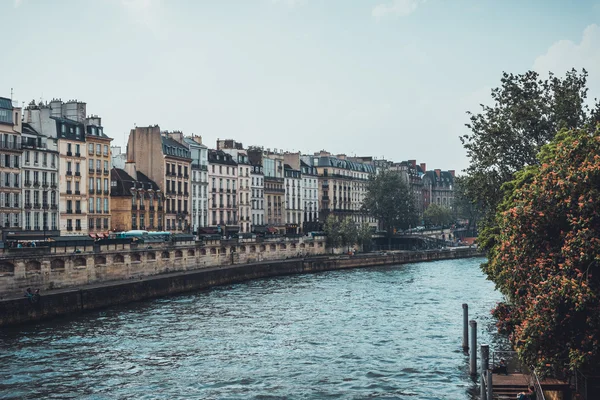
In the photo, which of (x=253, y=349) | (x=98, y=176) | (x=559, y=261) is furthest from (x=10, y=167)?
(x=559, y=261)

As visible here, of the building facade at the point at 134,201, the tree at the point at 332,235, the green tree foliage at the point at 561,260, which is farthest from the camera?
the tree at the point at 332,235

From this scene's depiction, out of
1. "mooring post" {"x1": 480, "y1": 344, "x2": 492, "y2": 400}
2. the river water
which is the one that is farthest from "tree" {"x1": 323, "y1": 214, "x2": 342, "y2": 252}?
"mooring post" {"x1": 480, "y1": 344, "x2": 492, "y2": 400}

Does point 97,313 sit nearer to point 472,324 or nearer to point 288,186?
point 472,324

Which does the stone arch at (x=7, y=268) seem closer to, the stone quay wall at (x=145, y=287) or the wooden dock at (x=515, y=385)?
the stone quay wall at (x=145, y=287)

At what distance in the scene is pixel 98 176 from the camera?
107 m

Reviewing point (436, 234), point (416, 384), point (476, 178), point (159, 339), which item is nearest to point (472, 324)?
point (416, 384)

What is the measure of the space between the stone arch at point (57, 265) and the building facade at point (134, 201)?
40.2 m

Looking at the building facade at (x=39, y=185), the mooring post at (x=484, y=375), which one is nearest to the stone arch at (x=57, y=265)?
the building facade at (x=39, y=185)

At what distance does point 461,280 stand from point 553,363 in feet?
230

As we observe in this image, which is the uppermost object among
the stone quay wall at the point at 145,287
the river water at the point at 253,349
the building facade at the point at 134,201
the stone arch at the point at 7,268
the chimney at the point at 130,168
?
the chimney at the point at 130,168

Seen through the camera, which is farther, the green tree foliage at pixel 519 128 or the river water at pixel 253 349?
the green tree foliage at pixel 519 128

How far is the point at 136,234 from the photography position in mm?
97688

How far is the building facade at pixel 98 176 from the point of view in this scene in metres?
105

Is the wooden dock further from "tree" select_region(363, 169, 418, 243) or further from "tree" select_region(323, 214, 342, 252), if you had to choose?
"tree" select_region(363, 169, 418, 243)
